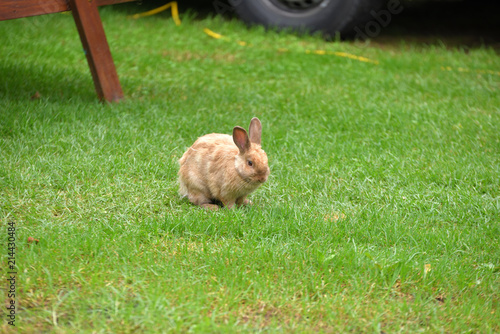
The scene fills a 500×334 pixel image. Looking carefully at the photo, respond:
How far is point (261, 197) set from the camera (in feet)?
13.8

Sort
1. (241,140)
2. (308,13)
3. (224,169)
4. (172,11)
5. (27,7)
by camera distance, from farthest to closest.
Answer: (172,11), (308,13), (27,7), (224,169), (241,140)

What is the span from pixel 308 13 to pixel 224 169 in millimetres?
5042

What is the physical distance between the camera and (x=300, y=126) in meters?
5.57

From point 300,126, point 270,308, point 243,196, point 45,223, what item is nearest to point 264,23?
point 300,126

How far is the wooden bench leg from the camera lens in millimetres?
5449

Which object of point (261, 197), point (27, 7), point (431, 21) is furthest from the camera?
point (431, 21)

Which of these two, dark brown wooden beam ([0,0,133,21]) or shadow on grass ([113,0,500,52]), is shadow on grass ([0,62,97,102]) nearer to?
dark brown wooden beam ([0,0,133,21])

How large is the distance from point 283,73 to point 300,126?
173cm

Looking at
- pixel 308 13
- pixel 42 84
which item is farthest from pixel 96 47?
pixel 308 13

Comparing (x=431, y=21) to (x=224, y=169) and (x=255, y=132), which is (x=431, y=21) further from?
(x=224, y=169)

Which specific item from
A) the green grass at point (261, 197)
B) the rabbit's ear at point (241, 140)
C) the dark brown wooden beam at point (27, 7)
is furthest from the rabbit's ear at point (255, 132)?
the dark brown wooden beam at point (27, 7)

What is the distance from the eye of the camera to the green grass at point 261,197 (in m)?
2.90

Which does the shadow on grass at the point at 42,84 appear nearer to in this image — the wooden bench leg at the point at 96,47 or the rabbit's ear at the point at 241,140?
the wooden bench leg at the point at 96,47

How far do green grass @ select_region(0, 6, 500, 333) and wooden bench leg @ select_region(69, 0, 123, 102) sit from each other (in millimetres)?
162
